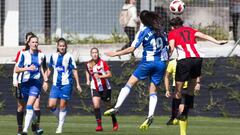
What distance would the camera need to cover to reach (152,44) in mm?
19656

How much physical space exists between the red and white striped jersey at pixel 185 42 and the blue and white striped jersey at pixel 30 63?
112 inches

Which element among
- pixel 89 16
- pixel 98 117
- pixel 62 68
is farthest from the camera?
pixel 89 16

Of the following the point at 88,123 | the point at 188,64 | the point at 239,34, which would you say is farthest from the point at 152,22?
the point at 239,34

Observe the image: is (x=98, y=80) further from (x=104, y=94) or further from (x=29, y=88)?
(x=29, y=88)

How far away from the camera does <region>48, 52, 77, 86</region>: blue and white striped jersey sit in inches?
861

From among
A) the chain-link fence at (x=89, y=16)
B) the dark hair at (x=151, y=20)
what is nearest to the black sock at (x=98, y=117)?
the dark hair at (x=151, y=20)

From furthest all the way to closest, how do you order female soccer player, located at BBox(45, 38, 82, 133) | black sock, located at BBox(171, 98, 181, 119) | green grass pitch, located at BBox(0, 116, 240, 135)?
1. black sock, located at BBox(171, 98, 181, 119)
2. female soccer player, located at BBox(45, 38, 82, 133)
3. green grass pitch, located at BBox(0, 116, 240, 135)

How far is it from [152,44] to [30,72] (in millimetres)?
2560

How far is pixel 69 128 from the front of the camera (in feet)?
75.7

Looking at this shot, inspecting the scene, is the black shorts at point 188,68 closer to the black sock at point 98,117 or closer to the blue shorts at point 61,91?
the blue shorts at point 61,91

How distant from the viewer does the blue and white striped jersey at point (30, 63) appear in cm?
2011

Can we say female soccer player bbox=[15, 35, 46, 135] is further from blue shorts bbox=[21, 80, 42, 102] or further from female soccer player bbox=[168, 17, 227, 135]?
female soccer player bbox=[168, 17, 227, 135]

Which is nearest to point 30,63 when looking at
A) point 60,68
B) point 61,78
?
point 61,78

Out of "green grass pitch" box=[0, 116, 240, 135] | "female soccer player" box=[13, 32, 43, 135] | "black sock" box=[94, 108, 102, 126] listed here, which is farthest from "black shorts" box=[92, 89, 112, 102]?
"female soccer player" box=[13, 32, 43, 135]
